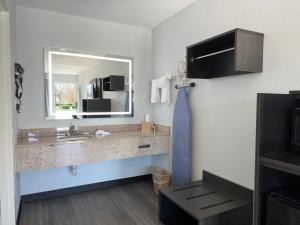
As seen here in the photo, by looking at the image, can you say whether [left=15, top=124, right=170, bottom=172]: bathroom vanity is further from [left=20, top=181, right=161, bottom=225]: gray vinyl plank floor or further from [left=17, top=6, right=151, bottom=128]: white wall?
[left=20, top=181, right=161, bottom=225]: gray vinyl plank floor

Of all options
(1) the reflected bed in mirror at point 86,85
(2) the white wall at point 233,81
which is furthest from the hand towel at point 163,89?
(1) the reflected bed in mirror at point 86,85

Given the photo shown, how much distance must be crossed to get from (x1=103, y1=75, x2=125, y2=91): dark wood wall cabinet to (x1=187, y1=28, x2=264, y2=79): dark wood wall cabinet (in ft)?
4.10

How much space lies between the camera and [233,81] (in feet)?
6.39

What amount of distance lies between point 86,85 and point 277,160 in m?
2.39

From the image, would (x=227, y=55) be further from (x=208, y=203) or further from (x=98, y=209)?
(x=98, y=209)

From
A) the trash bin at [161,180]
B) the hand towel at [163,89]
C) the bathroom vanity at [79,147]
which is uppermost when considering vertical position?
the hand towel at [163,89]

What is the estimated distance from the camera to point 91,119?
294cm

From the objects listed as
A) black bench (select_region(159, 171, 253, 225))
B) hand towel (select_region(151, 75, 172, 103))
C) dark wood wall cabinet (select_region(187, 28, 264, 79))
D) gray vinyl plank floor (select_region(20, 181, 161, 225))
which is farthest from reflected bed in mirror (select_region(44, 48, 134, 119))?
black bench (select_region(159, 171, 253, 225))

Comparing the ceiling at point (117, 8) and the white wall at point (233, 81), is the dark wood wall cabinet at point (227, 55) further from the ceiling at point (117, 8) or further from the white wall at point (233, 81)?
the ceiling at point (117, 8)

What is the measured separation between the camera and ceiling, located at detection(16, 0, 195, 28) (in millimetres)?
2418

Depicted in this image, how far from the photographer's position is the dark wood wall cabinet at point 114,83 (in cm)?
299

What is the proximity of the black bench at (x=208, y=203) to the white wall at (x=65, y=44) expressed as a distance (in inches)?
57.0

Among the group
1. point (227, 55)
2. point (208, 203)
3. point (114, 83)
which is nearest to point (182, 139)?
point (208, 203)

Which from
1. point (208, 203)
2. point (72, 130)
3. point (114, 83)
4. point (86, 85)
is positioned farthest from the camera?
point (114, 83)
